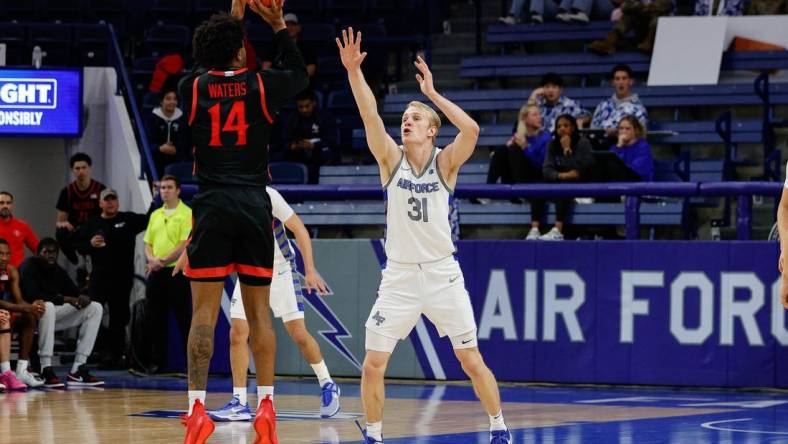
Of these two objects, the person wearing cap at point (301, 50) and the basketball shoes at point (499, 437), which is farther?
the person wearing cap at point (301, 50)

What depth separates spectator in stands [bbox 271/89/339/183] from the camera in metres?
17.5

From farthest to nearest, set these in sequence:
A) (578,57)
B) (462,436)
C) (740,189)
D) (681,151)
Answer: (578,57) < (681,151) < (740,189) < (462,436)

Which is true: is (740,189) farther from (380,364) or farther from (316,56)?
(316,56)

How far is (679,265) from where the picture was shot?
44.4 feet

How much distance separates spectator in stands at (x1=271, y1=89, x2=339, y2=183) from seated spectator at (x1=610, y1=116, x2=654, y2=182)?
412cm

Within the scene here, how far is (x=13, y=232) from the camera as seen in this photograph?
15.4 metres

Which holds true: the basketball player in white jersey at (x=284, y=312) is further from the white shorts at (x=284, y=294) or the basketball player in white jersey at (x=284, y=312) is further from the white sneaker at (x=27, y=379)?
the white sneaker at (x=27, y=379)

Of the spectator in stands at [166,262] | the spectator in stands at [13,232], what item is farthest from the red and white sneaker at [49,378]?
Answer: the spectator in stands at [13,232]

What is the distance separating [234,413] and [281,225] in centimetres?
148

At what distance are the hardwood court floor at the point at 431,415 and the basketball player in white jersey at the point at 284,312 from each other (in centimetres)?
24

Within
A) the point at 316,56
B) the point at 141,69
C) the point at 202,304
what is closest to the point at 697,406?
the point at 202,304

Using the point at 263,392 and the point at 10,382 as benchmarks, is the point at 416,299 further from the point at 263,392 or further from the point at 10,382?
the point at 10,382

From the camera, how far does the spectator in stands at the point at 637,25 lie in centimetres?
1783

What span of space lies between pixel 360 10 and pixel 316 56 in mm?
1612
